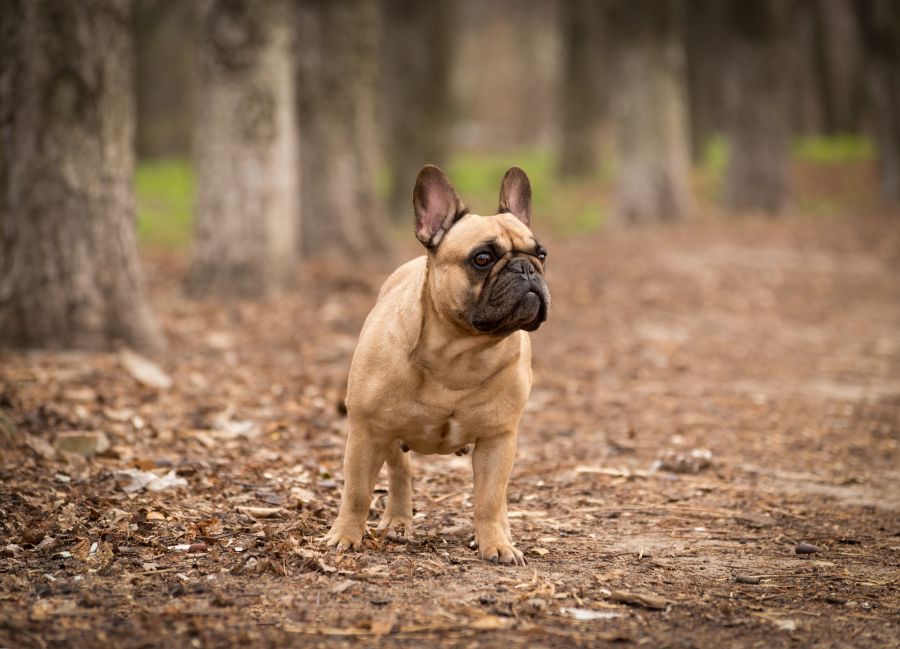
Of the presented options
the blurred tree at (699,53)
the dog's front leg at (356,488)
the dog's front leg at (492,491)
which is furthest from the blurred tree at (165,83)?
the dog's front leg at (492,491)

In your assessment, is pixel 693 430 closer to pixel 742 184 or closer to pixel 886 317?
pixel 886 317

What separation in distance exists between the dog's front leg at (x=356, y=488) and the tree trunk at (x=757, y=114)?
1901 cm

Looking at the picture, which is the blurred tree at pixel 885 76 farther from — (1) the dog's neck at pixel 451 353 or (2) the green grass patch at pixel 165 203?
(1) the dog's neck at pixel 451 353

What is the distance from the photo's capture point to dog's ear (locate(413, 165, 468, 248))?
16.9 feet

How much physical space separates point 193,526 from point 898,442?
17.1 feet

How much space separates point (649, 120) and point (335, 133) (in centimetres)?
851

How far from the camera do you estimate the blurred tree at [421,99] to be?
858 inches

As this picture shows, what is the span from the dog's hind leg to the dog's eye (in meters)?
1.13

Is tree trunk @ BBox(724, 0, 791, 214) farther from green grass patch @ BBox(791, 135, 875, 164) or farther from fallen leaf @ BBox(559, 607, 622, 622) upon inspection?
fallen leaf @ BBox(559, 607, 622, 622)

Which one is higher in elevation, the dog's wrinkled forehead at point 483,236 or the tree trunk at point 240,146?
the tree trunk at point 240,146

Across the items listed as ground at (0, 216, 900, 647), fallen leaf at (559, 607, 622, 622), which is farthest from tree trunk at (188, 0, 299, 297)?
fallen leaf at (559, 607, 622, 622)

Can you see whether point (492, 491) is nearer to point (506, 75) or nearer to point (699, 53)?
point (699, 53)

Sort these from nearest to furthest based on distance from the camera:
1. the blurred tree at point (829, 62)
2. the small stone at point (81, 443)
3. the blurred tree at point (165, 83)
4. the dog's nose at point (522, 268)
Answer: the dog's nose at point (522, 268) → the small stone at point (81, 443) → the blurred tree at point (165, 83) → the blurred tree at point (829, 62)

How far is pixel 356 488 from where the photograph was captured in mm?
5094
